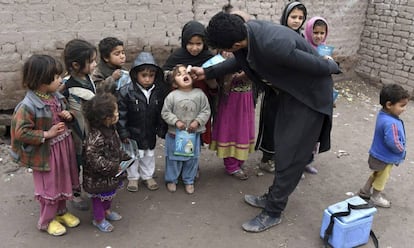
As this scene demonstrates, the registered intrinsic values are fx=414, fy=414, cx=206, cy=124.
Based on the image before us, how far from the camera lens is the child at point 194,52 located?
12.1 feet

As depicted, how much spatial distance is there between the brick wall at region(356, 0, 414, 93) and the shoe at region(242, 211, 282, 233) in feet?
16.4

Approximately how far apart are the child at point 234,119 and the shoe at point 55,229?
158cm

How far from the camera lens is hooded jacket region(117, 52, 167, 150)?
3.52 m

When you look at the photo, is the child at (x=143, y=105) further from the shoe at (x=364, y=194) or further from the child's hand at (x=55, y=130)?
the shoe at (x=364, y=194)

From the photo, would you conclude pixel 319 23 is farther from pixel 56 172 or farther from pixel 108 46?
pixel 56 172

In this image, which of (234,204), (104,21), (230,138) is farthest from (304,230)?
(104,21)

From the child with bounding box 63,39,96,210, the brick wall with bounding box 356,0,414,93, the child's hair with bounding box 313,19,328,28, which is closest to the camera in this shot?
the child with bounding box 63,39,96,210

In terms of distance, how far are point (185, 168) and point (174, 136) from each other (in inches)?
15.6

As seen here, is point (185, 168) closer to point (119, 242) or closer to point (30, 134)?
point (119, 242)

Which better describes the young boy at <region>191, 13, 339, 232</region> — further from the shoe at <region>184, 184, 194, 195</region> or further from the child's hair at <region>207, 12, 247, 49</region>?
the shoe at <region>184, 184, 194, 195</region>

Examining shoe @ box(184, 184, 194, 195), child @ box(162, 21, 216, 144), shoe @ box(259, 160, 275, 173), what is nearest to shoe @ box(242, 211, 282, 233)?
shoe @ box(184, 184, 194, 195)

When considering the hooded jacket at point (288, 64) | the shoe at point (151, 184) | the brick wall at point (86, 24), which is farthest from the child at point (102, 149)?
the brick wall at point (86, 24)

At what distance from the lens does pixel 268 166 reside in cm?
447

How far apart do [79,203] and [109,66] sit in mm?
1234
